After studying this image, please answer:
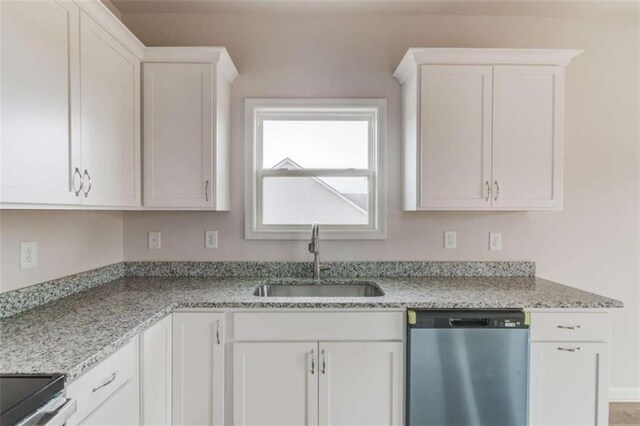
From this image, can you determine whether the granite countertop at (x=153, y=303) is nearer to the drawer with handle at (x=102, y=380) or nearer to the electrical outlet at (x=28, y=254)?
Result: the drawer with handle at (x=102, y=380)

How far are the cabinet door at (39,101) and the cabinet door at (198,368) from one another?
2.64 feet

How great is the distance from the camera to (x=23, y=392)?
2.95 ft

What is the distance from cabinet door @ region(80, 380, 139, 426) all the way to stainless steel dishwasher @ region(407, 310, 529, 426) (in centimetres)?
125

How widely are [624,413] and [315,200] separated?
8.35 ft

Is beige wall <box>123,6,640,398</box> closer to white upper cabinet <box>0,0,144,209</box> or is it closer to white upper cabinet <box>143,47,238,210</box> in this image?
→ white upper cabinet <box>143,47,238,210</box>

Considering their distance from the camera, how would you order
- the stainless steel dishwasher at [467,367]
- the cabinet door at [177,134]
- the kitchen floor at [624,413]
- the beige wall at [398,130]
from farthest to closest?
the beige wall at [398,130] < the kitchen floor at [624,413] < the cabinet door at [177,134] < the stainless steel dishwasher at [467,367]

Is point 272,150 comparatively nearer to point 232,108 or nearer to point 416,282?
point 232,108

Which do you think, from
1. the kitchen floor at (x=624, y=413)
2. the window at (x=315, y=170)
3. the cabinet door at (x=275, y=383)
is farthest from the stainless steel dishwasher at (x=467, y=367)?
Result: the kitchen floor at (x=624, y=413)

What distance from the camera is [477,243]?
2.46 meters

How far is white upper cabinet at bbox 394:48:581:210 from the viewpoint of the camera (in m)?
2.08

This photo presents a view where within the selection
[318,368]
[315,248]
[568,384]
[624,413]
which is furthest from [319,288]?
[624,413]

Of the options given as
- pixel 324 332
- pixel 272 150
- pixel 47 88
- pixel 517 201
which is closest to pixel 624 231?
pixel 517 201

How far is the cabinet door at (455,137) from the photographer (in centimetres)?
208

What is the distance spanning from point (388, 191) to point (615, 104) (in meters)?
1.72
